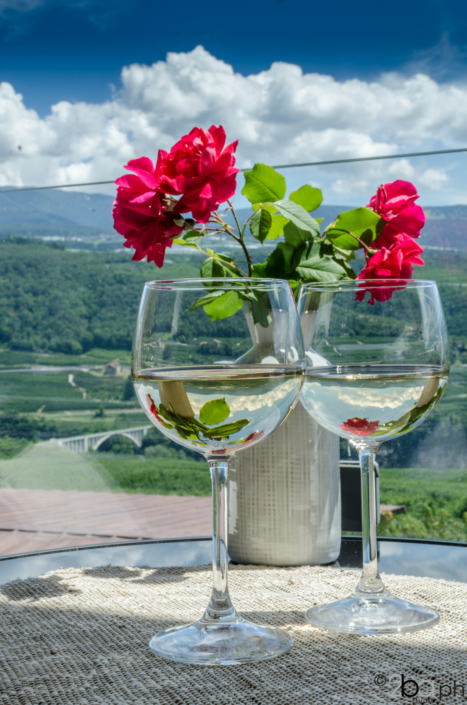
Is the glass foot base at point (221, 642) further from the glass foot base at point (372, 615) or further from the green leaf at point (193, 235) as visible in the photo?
the green leaf at point (193, 235)

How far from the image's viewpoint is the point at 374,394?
0.48 m

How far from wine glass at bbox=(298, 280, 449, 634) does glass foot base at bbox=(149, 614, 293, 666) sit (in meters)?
0.07

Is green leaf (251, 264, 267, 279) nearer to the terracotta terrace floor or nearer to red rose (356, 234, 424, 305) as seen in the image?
red rose (356, 234, 424, 305)

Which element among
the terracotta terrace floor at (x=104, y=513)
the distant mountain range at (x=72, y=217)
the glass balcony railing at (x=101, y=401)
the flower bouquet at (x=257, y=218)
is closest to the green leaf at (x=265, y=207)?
the flower bouquet at (x=257, y=218)

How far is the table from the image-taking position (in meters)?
0.61

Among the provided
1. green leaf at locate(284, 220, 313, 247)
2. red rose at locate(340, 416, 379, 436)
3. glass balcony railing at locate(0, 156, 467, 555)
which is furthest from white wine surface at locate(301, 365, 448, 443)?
glass balcony railing at locate(0, 156, 467, 555)

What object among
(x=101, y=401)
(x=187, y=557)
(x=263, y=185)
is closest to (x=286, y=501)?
(x=187, y=557)

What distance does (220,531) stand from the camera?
437mm

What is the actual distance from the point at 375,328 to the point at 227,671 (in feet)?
0.84

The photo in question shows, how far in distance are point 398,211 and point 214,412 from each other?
40cm

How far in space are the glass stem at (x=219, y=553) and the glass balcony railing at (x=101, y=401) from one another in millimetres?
1930

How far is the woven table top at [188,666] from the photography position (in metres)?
0.33

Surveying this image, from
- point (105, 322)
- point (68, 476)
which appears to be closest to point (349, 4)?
point (105, 322)

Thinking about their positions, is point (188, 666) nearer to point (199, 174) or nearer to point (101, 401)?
point (199, 174)
